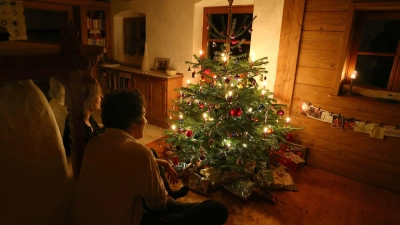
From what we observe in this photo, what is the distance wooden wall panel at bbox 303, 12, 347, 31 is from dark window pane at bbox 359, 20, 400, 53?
0.30m

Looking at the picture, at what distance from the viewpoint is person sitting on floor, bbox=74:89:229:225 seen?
942mm

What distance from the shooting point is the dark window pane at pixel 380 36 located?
7.88 ft

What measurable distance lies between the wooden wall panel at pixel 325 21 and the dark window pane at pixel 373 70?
1.44 feet

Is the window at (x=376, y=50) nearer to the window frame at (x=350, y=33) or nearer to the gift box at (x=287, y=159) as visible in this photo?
the window frame at (x=350, y=33)

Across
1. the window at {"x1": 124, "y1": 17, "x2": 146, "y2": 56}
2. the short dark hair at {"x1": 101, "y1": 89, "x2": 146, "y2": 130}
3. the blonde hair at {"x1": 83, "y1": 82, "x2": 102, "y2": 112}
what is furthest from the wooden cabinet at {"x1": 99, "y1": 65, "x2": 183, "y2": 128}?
the short dark hair at {"x1": 101, "y1": 89, "x2": 146, "y2": 130}

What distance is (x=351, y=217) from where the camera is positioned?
2.09 meters

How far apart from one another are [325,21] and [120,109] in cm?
235

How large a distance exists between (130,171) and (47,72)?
1.50 feet

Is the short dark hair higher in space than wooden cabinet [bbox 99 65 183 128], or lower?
higher

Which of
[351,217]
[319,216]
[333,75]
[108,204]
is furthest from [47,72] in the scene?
[333,75]

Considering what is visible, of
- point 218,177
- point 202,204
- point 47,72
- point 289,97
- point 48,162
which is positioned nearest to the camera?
point 47,72

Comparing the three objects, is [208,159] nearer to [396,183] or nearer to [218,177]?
[218,177]

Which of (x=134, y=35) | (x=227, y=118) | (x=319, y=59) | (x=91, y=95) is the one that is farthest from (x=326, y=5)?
(x=134, y=35)

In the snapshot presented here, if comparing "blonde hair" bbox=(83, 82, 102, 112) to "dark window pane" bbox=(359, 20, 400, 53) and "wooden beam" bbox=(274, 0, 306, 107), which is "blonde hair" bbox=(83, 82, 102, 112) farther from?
"dark window pane" bbox=(359, 20, 400, 53)
